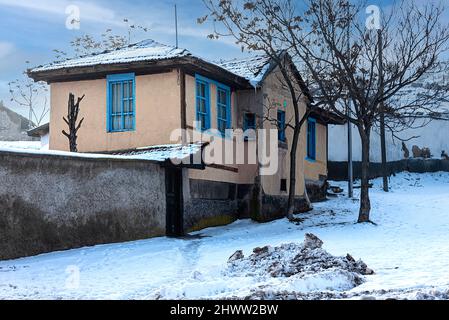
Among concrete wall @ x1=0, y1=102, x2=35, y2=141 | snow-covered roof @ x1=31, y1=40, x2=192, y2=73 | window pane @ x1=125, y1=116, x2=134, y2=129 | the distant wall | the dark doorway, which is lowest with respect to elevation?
the dark doorway

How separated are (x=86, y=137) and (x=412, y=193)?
1622cm

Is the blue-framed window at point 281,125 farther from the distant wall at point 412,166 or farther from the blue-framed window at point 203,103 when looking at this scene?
the distant wall at point 412,166

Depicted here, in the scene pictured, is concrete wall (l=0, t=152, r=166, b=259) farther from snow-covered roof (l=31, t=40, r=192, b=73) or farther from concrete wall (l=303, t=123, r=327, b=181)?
concrete wall (l=303, t=123, r=327, b=181)

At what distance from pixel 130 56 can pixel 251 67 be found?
476 centimetres

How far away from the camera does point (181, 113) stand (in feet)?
56.7

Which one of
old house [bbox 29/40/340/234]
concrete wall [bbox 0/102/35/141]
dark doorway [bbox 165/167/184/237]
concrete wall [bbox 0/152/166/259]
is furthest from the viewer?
concrete wall [bbox 0/102/35/141]

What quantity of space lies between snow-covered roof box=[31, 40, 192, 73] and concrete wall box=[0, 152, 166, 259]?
136 inches

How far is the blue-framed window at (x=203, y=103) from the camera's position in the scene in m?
18.3

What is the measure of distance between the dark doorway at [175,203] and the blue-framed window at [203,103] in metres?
2.15

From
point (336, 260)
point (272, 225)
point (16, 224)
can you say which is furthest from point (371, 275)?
point (272, 225)

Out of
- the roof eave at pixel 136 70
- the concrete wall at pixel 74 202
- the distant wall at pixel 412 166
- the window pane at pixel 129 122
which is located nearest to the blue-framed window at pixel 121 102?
the window pane at pixel 129 122

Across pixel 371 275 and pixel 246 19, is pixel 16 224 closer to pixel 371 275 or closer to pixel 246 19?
pixel 371 275

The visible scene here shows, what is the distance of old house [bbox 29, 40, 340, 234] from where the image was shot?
17.3 m

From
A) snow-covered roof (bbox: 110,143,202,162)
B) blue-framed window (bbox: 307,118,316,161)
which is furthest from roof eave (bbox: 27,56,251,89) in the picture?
blue-framed window (bbox: 307,118,316,161)
